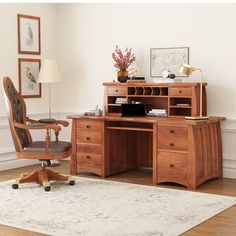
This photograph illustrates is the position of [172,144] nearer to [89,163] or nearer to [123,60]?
[89,163]

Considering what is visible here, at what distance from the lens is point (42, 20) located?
746cm

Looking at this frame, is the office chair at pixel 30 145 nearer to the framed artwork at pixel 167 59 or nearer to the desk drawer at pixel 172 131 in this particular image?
the desk drawer at pixel 172 131

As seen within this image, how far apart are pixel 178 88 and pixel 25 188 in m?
2.12

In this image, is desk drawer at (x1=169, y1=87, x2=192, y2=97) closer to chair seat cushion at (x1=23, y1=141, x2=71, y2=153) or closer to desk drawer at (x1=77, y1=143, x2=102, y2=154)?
desk drawer at (x1=77, y1=143, x2=102, y2=154)

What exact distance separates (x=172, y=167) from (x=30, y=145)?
1.60 meters

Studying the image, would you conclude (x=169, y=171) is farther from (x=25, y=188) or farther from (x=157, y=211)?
(x=25, y=188)

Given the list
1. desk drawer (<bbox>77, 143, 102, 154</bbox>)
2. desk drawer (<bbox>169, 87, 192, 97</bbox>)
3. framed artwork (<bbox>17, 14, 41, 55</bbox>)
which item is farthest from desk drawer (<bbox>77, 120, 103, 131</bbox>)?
framed artwork (<bbox>17, 14, 41, 55</bbox>)

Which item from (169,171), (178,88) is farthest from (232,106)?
(169,171)

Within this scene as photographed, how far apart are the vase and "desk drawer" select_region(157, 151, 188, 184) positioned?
1.20 m

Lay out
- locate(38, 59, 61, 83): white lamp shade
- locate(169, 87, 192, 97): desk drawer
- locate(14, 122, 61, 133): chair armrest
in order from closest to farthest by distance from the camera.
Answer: locate(14, 122, 61, 133): chair armrest < locate(169, 87, 192, 97): desk drawer < locate(38, 59, 61, 83): white lamp shade

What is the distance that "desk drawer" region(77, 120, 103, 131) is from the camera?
6.37 m

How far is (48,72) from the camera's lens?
22.9ft

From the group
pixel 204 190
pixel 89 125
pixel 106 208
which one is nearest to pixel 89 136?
pixel 89 125

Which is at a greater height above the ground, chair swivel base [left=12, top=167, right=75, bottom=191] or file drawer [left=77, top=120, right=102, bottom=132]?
file drawer [left=77, top=120, right=102, bottom=132]
